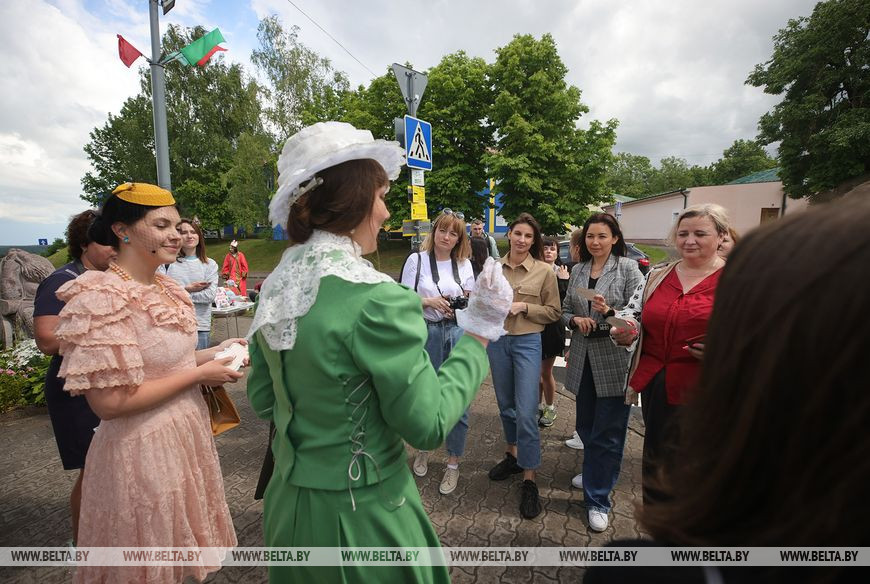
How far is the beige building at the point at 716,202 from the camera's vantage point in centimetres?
2772

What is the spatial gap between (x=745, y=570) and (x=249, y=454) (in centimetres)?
411

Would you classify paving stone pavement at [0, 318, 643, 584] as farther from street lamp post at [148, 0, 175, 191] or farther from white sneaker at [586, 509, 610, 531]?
street lamp post at [148, 0, 175, 191]

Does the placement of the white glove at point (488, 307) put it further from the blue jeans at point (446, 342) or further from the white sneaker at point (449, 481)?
the white sneaker at point (449, 481)

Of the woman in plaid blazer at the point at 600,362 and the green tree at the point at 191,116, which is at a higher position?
the green tree at the point at 191,116

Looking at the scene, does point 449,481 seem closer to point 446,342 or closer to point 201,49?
point 446,342

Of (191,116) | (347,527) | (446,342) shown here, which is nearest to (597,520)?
(446,342)

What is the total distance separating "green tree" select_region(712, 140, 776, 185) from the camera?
52.9 metres

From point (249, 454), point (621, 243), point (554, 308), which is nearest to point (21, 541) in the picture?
point (249, 454)

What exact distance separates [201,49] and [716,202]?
36038 mm

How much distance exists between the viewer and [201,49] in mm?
5652

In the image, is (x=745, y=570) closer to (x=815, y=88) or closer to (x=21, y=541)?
(x=21, y=541)

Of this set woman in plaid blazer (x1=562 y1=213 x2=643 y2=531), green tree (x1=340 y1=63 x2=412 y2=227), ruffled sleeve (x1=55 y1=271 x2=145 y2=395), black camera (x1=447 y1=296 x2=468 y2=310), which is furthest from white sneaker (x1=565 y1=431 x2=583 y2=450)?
green tree (x1=340 y1=63 x2=412 y2=227)

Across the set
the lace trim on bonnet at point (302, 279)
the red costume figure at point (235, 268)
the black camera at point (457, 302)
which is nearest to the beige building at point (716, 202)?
the red costume figure at point (235, 268)

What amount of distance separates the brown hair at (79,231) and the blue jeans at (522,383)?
9.55ft
